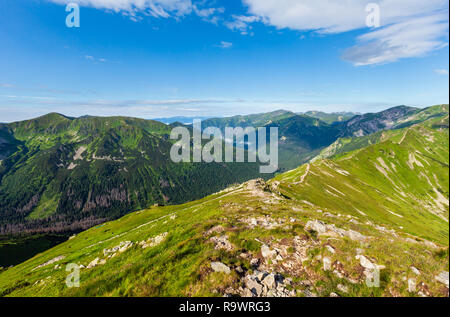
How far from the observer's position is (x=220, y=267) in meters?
16.3

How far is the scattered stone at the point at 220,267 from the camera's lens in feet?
52.1

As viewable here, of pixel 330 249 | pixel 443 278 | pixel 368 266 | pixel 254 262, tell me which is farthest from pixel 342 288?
pixel 443 278

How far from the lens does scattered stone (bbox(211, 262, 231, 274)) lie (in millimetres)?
15869

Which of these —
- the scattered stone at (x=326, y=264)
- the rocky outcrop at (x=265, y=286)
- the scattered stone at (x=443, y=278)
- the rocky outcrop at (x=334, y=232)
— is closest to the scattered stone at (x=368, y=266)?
the scattered stone at (x=326, y=264)

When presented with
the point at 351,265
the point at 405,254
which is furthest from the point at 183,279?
the point at 405,254

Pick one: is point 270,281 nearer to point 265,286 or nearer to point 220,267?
point 265,286

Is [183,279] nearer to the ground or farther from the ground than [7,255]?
farther from the ground

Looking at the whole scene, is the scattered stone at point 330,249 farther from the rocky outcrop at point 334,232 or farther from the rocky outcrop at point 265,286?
the rocky outcrop at point 265,286

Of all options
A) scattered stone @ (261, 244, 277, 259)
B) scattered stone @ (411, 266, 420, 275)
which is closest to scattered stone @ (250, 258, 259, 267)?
scattered stone @ (261, 244, 277, 259)

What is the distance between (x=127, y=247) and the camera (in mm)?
28375
